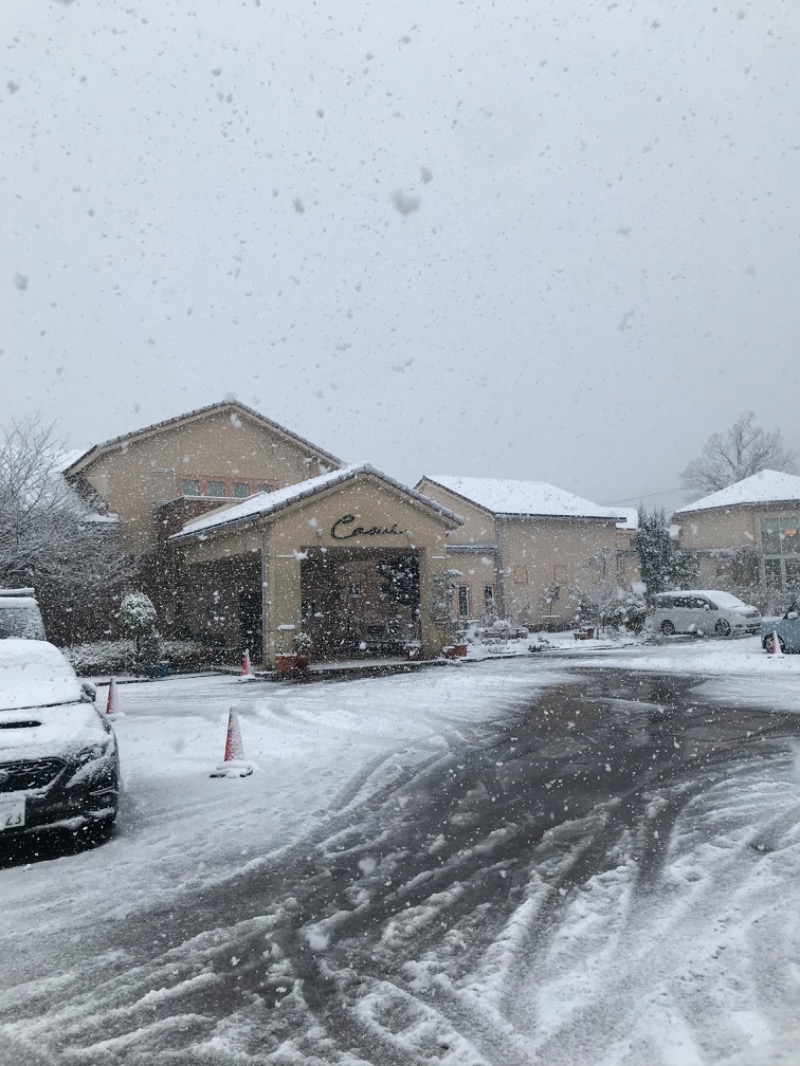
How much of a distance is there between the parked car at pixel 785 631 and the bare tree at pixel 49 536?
62.0 ft

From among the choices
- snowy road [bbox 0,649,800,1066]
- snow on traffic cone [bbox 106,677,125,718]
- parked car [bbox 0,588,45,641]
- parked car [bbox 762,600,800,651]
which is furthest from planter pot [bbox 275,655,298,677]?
parked car [bbox 762,600,800,651]

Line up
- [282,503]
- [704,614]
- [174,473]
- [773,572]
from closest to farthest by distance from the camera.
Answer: [282,503] < [174,473] < [704,614] < [773,572]

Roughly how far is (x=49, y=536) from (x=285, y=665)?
775 cm

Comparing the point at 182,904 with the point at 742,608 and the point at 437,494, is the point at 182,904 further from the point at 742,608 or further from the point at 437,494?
the point at 437,494

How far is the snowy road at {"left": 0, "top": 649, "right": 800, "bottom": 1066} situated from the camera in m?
3.14

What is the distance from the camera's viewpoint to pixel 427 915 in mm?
4336

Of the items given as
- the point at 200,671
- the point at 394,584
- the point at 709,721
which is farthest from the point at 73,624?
the point at 709,721

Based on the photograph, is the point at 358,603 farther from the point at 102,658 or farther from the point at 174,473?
the point at 102,658

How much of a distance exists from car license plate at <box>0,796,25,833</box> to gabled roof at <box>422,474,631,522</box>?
30.6 meters

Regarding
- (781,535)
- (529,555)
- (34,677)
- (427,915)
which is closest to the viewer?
(427,915)

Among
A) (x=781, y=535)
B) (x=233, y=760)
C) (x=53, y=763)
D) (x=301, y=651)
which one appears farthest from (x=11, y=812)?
(x=781, y=535)

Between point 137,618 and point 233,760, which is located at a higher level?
point 137,618

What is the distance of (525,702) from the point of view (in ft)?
43.0

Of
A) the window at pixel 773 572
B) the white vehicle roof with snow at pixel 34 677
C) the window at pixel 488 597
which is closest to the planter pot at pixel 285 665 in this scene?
the white vehicle roof with snow at pixel 34 677
